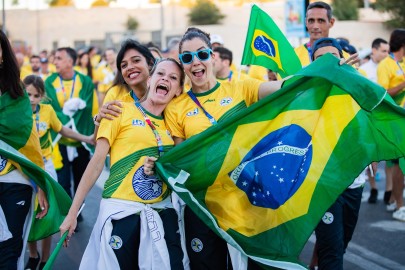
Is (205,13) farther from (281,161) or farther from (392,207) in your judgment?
(281,161)

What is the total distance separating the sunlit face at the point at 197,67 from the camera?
489 cm

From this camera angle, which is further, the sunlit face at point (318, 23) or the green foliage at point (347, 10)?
the green foliage at point (347, 10)

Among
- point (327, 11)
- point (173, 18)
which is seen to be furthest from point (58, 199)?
point (173, 18)

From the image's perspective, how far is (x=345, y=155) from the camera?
4777mm

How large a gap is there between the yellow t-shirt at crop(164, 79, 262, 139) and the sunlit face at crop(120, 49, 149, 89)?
0.63 m

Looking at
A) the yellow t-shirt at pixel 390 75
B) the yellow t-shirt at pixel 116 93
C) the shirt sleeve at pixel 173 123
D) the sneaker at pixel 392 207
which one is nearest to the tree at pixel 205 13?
the yellow t-shirt at pixel 390 75

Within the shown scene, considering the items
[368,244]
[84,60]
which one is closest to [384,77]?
[368,244]

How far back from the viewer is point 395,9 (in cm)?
4934

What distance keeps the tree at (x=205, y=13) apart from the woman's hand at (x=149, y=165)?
178ft

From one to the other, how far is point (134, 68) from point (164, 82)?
2.28 feet

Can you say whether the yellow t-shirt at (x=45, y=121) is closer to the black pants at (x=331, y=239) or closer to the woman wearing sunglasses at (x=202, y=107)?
the woman wearing sunglasses at (x=202, y=107)

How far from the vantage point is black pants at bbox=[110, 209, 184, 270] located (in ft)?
15.2

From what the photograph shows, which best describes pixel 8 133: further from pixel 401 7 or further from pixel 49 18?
pixel 49 18

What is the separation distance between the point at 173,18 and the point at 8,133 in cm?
5235
